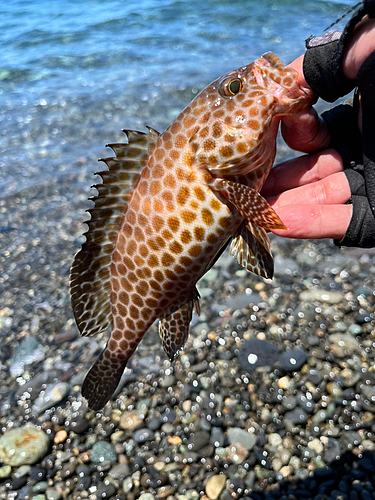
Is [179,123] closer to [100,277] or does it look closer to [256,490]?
[100,277]

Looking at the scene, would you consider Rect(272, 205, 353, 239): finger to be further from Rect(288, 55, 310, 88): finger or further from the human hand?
Rect(288, 55, 310, 88): finger

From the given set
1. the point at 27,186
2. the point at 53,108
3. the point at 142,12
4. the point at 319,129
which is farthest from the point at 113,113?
the point at 142,12

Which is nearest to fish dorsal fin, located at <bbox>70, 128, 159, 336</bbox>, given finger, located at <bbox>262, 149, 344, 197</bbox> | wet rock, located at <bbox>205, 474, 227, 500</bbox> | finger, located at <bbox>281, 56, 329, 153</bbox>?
finger, located at <bbox>281, 56, 329, 153</bbox>

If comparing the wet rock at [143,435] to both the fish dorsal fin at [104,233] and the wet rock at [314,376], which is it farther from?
the wet rock at [314,376]

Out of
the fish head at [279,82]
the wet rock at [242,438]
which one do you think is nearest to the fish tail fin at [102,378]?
the wet rock at [242,438]

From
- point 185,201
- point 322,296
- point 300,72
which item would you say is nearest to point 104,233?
point 185,201

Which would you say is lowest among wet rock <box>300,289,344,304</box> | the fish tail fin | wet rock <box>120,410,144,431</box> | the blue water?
wet rock <box>120,410,144,431</box>
